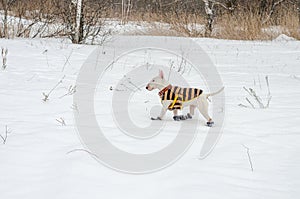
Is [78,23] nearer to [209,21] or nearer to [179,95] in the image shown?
[179,95]

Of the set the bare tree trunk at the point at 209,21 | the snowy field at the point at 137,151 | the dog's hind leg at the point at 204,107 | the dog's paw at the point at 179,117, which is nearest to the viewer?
the snowy field at the point at 137,151

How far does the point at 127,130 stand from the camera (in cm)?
206

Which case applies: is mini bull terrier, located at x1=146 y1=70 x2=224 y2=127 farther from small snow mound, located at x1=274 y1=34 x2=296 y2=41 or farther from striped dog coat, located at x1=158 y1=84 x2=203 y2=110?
small snow mound, located at x1=274 y1=34 x2=296 y2=41

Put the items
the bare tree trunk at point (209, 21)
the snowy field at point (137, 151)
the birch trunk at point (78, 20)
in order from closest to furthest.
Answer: the snowy field at point (137, 151) < the birch trunk at point (78, 20) < the bare tree trunk at point (209, 21)

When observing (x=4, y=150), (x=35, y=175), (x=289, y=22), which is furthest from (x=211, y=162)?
(x=289, y=22)

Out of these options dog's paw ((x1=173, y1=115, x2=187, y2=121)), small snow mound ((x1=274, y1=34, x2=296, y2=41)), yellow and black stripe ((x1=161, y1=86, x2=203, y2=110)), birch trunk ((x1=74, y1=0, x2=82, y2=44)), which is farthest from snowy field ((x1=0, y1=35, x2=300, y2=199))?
small snow mound ((x1=274, y1=34, x2=296, y2=41))

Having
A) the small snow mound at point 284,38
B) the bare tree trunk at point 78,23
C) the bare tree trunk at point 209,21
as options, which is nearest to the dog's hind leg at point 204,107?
the bare tree trunk at point 78,23

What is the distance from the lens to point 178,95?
87.6 inches

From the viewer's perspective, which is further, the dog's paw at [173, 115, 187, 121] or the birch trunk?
the birch trunk

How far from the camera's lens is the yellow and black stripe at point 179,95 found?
2.19 m

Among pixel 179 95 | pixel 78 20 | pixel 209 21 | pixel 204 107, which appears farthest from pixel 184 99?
pixel 209 21

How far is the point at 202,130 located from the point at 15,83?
2.02 m

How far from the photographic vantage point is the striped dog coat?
2.19m

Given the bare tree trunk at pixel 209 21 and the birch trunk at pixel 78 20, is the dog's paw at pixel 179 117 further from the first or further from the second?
the bare tree trunk at pixel 209 21
